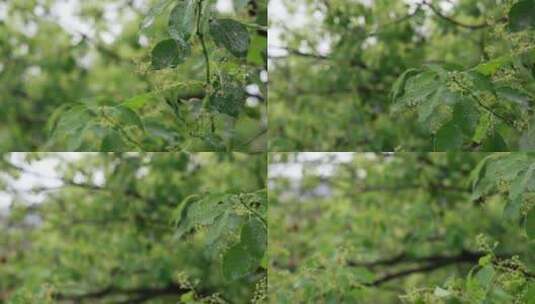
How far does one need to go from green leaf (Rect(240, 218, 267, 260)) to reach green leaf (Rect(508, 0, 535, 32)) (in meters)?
0.49

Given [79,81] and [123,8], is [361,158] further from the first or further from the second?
[79,81]

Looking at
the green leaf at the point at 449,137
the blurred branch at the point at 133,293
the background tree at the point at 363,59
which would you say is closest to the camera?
the green leaf at the point at 449,137

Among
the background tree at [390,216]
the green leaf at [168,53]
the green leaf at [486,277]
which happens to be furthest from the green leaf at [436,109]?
the background tree at [390,216]

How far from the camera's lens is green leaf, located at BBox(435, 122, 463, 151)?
4.11ft

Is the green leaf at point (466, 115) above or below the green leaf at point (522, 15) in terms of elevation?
below

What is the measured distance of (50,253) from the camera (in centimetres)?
265

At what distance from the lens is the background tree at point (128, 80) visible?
1320 millimetres

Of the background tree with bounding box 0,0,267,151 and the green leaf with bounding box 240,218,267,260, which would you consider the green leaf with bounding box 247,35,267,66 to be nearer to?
the background tree with bounding box 0,0,267,151

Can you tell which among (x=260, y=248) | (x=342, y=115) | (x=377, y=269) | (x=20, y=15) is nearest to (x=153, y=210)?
(x=342, y=115)

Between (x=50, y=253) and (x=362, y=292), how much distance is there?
1.32 metres

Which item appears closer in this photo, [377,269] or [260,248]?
[260,248]

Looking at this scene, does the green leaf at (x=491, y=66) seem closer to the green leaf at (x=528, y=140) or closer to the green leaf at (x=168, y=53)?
the green leaf at (x=528, y=140)

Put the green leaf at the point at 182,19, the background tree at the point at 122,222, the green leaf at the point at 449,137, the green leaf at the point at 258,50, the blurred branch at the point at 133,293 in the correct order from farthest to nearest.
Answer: the blurred branch at the point at 133,293
the background tree at the point at 122,222
the green leaf at the point at 258,50
the green leaf at the point at 449,137
the green leaf at the point at 182,19

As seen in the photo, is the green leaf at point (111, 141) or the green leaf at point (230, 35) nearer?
the green leaf at point (230, 35)
